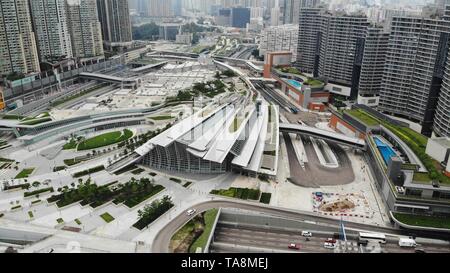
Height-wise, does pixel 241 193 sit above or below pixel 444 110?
below

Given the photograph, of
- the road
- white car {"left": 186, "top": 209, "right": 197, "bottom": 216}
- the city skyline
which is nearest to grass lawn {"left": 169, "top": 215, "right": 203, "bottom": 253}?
the city skyline

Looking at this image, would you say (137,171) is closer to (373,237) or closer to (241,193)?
(241,193)

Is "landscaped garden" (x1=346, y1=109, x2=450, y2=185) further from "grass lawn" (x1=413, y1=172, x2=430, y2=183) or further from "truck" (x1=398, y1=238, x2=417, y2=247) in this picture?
"truck" (x1=398, y1=238, x2=417, y2=247)

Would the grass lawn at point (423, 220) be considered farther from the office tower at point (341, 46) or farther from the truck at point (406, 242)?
the office tower at point (341, 46)

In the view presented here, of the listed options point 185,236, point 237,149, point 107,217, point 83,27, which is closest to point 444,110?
point 237,149

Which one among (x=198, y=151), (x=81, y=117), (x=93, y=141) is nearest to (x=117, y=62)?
(x=81, y=117)
